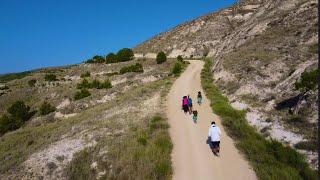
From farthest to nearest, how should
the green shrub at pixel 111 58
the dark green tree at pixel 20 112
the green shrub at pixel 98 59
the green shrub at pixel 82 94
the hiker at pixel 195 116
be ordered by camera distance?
the green shrub at pixel 98 59, the green shrub at pixel 111 58, the green shrub at pixel 82 94, the dark green tree at pixel 20 112, the hiker at pixel 195 116

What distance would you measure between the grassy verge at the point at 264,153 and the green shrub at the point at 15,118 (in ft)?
87.2

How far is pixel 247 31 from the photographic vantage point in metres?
61.4

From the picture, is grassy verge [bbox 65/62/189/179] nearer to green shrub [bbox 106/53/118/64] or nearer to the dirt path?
the dirt path

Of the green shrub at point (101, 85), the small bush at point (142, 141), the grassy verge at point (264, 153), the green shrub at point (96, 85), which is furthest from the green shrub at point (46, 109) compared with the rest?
the small bush at point (142, 141)

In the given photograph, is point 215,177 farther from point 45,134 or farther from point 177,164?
point 45,134

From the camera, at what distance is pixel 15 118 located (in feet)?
158

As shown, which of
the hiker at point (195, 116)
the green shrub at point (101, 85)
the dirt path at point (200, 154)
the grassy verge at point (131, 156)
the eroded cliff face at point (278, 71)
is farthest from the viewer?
the green shrub at point (101, 85)

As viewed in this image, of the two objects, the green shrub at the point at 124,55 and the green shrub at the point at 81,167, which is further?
the green shrub at the point at 124,55

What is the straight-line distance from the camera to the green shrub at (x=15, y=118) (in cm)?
4630

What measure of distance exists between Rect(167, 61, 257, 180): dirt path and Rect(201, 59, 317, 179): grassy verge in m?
0.49

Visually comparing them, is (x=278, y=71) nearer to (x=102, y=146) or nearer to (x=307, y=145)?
(x=307, y=145)

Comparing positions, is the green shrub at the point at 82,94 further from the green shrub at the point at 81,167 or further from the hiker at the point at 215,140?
the hiker at the point at 215,140

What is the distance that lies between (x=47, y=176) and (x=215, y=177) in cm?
923

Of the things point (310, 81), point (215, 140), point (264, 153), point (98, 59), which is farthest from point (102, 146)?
point (98, 59)
